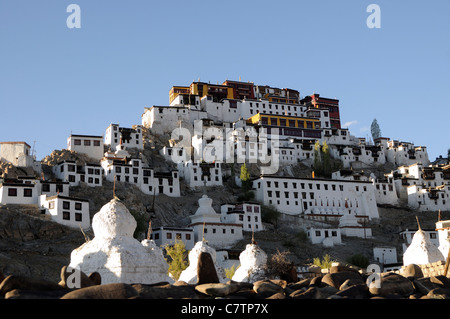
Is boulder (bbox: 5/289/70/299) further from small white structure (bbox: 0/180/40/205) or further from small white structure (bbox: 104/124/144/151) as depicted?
small white structure (bbox: 104/124/144/151)

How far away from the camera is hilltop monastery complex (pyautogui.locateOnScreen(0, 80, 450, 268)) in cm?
6856

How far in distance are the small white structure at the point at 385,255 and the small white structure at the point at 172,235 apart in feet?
66.5

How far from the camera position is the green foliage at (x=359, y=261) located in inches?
2544

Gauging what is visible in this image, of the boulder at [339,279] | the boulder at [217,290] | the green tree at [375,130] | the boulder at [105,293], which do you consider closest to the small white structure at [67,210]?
the boulder at [339,279]

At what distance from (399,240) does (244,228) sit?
19.1m

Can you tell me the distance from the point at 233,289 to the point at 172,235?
45.7m

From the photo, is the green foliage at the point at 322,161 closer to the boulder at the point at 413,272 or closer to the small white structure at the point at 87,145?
the small white structure at the point at 87,145

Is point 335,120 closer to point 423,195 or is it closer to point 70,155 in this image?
point 423,195

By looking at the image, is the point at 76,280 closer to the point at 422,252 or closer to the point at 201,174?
the point at 422,252

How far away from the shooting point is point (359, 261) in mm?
65062

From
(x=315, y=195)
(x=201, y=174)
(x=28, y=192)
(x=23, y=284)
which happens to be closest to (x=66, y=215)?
(x=28, y=192)
